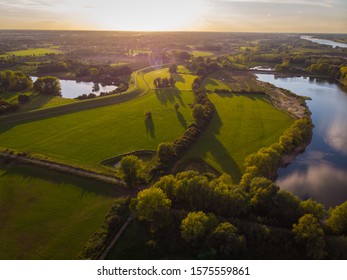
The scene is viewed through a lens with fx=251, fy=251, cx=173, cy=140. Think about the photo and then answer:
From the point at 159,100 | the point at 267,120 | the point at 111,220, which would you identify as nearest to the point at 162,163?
the point at 111,220

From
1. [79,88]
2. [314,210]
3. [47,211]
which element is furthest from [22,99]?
[314,210]

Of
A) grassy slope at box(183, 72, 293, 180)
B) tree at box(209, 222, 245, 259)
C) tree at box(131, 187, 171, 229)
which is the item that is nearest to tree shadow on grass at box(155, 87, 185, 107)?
grassy slope at box(183, 72, 293, 180)

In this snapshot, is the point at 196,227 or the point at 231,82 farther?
the point at 231,82

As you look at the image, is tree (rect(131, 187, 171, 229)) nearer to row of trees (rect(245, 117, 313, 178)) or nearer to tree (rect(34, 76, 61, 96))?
row of trees (rect(245, 117, 313, 178))

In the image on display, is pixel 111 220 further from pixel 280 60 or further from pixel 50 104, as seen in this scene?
pixel 280 60

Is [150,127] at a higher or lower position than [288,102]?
lower

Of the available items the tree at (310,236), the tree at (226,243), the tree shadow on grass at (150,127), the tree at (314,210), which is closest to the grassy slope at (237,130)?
the tree shadow on grass at (150,127)

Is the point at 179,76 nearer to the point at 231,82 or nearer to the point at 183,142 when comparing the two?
the point at 231,82
